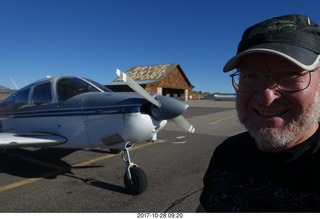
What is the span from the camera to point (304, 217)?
118cm

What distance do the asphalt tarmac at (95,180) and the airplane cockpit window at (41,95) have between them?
1579 mm

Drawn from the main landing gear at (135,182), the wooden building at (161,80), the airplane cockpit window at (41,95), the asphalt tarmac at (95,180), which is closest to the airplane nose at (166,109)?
the main landing gear at (135,182)

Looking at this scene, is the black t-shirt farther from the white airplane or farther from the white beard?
the white airplane

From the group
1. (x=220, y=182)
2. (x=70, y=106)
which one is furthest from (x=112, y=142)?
(x=220, y=182)

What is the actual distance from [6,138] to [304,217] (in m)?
→ 6.11

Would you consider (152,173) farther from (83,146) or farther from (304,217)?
(304,217)

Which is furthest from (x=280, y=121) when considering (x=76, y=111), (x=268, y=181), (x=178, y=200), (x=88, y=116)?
(x=76, y=111)

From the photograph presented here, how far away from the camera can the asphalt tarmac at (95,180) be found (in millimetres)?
4211

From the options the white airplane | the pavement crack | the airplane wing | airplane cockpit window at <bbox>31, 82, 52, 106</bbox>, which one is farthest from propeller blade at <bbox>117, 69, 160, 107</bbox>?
airplane cockpit window at <bbox>31, 82, 52, 106</bbox>

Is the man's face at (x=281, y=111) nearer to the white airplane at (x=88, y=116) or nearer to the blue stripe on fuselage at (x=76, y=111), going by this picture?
the white airplane at (x=88, y=116)

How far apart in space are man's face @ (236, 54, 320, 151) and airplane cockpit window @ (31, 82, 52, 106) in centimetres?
569

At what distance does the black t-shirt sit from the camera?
1.23 meters

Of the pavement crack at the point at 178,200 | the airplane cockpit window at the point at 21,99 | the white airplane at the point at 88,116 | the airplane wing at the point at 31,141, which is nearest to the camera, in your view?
the pavement crack at the point at 178,200

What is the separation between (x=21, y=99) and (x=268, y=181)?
6.97m
